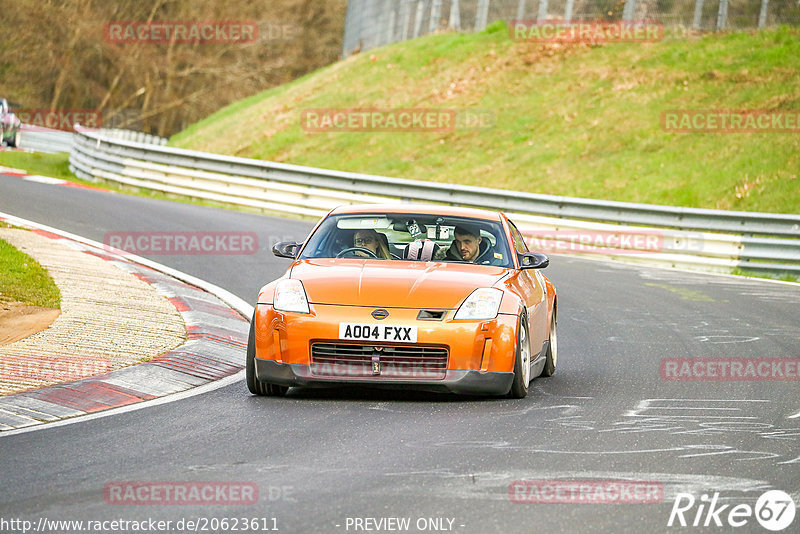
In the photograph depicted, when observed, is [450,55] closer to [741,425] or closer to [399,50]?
[399,50]

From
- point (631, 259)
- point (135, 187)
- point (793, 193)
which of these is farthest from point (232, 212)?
point (793, 193)

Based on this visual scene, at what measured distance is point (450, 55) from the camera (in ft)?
117

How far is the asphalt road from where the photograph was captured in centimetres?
514

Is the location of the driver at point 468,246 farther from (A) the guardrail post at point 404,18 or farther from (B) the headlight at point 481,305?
Answer: (A) the guardrail post at point 404,18

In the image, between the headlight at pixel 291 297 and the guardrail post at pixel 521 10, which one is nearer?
the headlight at pixel 291 297

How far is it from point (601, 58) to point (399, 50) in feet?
25.5

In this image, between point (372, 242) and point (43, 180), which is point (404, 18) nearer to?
point (43, 180)

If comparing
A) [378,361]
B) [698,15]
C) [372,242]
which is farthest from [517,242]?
[698,15]

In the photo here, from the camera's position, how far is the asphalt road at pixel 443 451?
5.14 m

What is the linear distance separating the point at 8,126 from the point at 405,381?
3134 cm

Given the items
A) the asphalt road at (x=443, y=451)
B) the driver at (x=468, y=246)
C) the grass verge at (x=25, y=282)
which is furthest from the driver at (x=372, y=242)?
the grass verge at (x=25, y=282)

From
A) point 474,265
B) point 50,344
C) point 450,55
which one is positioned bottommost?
point 50,344

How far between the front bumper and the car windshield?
Answer: 1.34 m

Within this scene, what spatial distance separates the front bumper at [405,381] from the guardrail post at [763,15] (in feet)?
84.5
